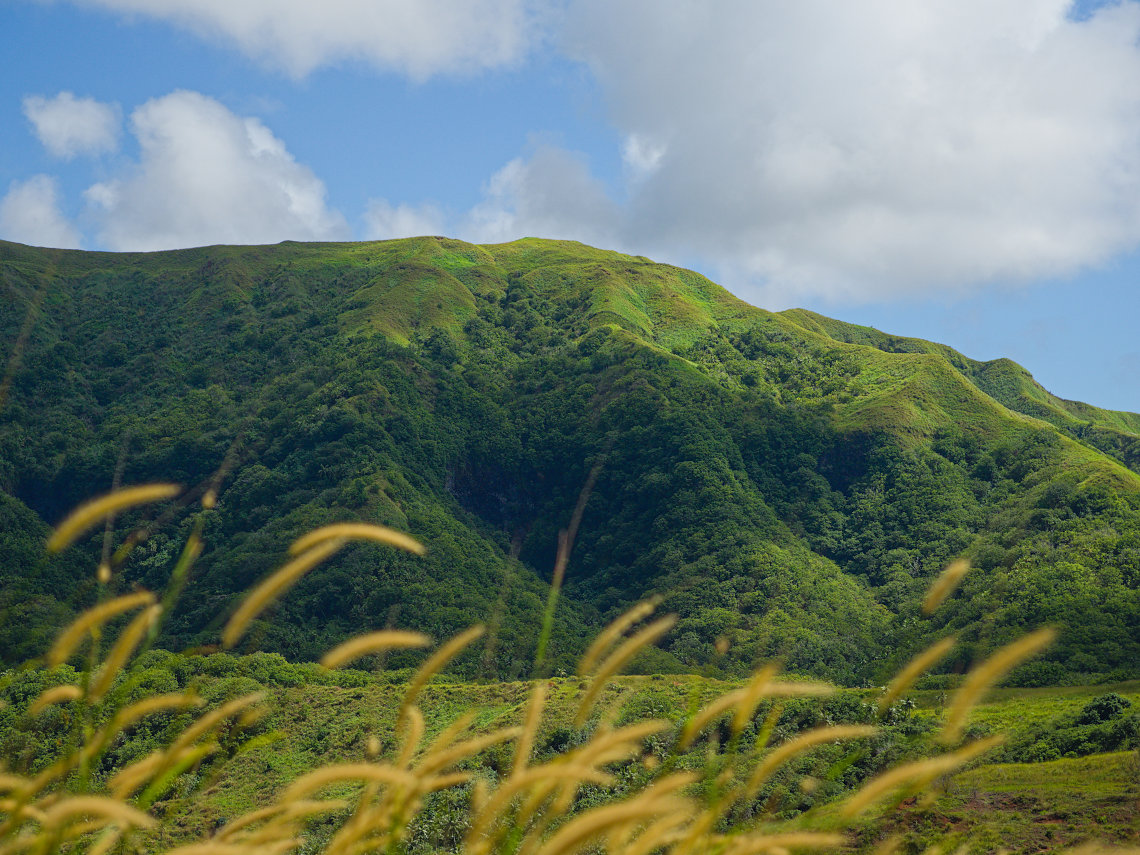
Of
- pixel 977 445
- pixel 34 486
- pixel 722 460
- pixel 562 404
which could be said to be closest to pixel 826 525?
pixel 722 460

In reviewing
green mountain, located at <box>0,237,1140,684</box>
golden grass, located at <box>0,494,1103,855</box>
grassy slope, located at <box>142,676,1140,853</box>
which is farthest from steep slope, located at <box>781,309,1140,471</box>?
golden grass, located at <box>0,494,1103,855</box>

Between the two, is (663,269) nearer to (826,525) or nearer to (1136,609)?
(826,525)

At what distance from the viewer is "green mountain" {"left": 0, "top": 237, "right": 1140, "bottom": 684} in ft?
207

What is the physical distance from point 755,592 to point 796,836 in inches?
2841

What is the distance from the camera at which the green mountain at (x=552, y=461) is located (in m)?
63.2

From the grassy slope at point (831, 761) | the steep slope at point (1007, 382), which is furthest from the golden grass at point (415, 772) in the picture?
the steep slope at point (1007, 382)

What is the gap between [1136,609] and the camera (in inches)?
2016

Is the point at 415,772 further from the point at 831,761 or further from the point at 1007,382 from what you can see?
the point at 1007,382

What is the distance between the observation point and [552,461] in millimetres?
99938

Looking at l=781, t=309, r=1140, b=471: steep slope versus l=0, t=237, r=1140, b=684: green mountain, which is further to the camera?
l=781, t=309, r=1140, b=471: steep slope

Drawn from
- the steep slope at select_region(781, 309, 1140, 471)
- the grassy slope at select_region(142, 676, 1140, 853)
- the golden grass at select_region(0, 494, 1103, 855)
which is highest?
the steep slope at select_region(781, 309, 1140, 471)

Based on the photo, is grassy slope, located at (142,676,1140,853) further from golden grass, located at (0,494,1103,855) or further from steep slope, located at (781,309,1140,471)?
steep slope, located at (781,309,1140,471)

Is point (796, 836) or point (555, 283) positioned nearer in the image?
point (796, 836)

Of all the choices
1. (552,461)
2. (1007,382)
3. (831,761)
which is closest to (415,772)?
(831,761)
